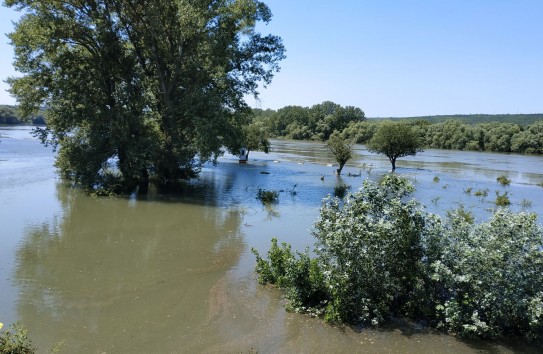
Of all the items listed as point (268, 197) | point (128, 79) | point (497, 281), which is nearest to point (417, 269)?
point (497, 281)

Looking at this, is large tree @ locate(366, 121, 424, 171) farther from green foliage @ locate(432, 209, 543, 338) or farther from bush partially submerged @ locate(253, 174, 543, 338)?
green foliage @ locate(432, 209, 543, 338)

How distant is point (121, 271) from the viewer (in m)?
12.5

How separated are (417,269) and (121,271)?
27.3ft

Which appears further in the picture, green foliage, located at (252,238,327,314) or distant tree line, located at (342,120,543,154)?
distant tree line, located at (342,120,543,154)

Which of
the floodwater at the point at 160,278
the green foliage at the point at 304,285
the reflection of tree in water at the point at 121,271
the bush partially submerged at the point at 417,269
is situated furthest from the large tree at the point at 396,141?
the green foliage at the point at 304,285

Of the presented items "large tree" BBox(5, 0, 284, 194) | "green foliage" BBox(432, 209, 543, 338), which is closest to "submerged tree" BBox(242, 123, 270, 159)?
"large tree" BBox(5, 0, 284, 194)

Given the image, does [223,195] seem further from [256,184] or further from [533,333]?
[533,333]

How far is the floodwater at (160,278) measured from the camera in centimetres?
863

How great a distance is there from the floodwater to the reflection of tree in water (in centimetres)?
4

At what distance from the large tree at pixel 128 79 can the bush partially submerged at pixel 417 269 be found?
16480 mm

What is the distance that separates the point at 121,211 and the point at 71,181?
34.5 ft

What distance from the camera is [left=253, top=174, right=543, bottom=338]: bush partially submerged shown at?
8828mm

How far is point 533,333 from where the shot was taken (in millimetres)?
8766

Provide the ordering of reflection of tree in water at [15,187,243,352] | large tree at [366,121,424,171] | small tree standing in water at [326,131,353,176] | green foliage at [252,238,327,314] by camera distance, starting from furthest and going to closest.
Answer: large tree at [366,121,424,171], small tree standing in water at [326,131,353,176], green foliage at [252,238,327,314], reflection of tree in water at [15,187,243,352]
